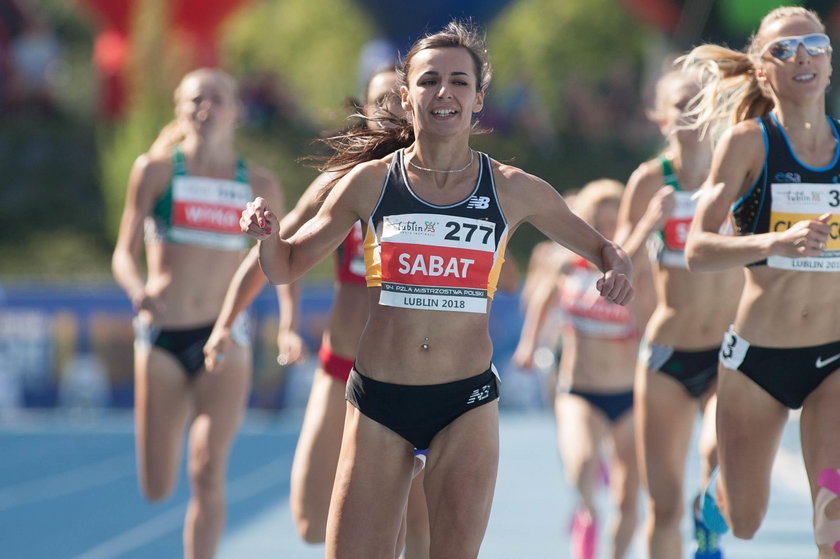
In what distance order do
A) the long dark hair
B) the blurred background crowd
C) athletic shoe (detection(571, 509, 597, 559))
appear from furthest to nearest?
1. the blurred background crowd
2. athletic shoe (detection(571, 509, 597, 559))
3. the long dark hair

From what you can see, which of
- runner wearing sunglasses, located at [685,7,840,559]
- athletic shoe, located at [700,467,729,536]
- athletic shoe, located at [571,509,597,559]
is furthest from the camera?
athletic shoe, located at [571,509,597,559]

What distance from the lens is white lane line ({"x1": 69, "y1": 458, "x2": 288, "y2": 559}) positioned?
8969mm

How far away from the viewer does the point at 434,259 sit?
446 centimetres

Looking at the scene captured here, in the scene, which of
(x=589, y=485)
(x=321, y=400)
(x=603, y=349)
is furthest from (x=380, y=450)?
(x=603, y=349)

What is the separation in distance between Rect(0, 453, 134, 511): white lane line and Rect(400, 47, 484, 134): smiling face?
301 inches

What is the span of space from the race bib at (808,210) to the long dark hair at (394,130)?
4.14ft

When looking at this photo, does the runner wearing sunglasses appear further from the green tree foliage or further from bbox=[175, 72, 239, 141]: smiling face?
the green tree foliage

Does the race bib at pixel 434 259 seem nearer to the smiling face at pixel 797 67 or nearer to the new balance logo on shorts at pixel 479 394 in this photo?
the new balance logo on shorts at pixel 479 394

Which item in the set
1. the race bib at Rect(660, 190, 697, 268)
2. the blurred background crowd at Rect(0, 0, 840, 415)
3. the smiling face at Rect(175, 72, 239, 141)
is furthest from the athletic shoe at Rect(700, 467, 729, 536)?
the blurred background crowd at Rect(0, 0, 840, 415)

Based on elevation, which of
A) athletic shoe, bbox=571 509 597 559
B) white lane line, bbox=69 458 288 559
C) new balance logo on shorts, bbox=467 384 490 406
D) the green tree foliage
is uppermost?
the green tree foliage

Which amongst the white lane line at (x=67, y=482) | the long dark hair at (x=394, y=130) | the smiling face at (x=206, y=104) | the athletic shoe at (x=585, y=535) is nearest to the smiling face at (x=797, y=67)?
the long dark hair at (x=394, y=130)

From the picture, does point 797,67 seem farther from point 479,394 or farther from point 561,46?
point 561,46

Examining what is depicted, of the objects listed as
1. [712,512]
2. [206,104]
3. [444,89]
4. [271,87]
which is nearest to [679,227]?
[712,512]

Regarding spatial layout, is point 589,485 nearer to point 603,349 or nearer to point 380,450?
point 603,349
